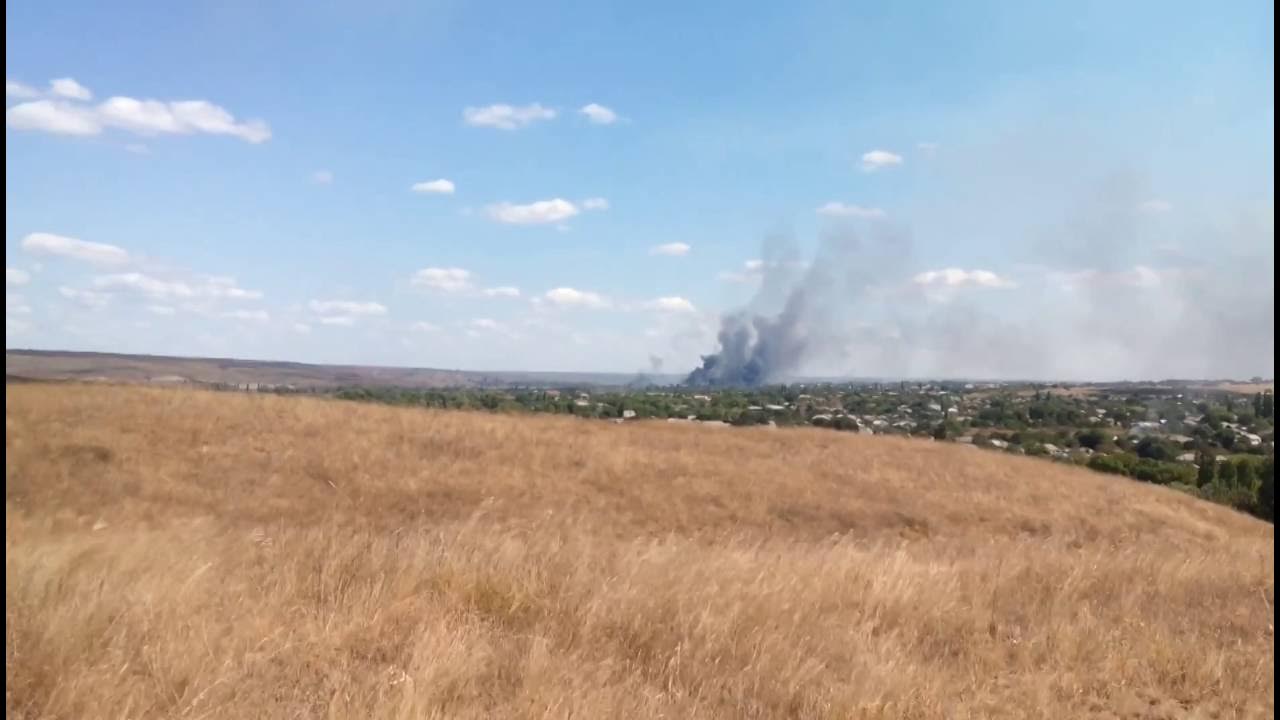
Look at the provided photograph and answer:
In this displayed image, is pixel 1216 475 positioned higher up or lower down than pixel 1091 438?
lower down

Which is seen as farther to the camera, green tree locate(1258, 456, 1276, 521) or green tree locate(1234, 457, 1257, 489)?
green tree locate(1234, 457, 1257, 489)

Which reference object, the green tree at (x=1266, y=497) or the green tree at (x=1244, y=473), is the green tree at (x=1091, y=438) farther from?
the green tree at (x=1266, y=497)

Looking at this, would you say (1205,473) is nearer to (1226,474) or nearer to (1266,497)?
(1226,474)

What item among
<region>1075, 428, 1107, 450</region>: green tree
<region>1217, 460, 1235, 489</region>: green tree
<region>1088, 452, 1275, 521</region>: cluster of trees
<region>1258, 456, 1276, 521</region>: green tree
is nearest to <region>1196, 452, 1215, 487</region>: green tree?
<region>1088, 452, 1275, 521</region>: cluster of trees

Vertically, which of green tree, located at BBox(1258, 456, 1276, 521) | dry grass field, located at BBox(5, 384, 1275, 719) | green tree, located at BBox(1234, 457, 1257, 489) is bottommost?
green tree, located at BBox(1258, 456, 1276, 521)

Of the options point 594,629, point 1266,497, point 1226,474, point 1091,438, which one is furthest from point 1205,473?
point 594,629

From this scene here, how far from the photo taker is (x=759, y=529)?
21.2m

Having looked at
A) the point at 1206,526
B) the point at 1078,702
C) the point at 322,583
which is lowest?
the point at 1206,526

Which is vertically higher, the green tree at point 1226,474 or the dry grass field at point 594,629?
the dry grass field at point 594,629

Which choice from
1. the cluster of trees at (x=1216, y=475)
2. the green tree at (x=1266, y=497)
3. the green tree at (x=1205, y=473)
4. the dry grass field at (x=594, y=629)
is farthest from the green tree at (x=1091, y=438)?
the dry grass field at (x=594, y=629)

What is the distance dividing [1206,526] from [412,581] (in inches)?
1052

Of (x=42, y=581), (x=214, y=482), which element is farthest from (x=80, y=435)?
(x=42, y=581)

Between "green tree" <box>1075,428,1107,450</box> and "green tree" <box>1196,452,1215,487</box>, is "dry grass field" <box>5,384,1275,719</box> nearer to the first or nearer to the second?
"green tree" <box>1196,452,1215,487</box>

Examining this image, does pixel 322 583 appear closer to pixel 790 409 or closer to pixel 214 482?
pixel 214 482
